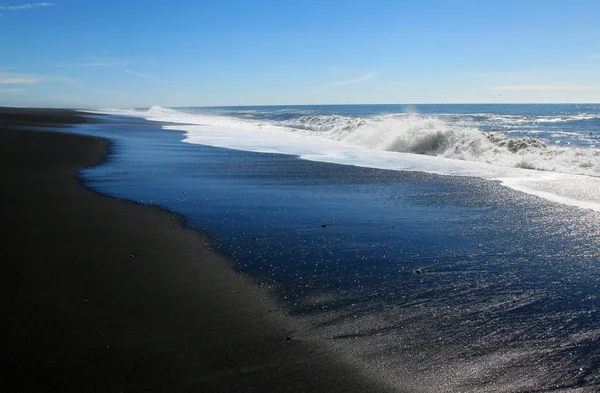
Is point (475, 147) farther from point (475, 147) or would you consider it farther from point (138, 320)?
point (138, 320)

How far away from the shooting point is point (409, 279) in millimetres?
5027

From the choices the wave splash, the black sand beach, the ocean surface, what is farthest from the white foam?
the black sand beach

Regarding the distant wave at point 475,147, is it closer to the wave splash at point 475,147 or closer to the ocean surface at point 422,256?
the wave splash at point 475,147

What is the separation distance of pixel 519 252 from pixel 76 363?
4.99 meters

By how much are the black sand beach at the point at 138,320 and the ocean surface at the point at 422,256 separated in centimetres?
→ 32

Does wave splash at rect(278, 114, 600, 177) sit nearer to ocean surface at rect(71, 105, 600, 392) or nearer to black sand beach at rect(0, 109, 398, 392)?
ocean surface at rect(71, 105, 600, 392)

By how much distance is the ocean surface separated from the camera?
3510 millimetres

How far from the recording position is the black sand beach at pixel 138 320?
10.4 ft

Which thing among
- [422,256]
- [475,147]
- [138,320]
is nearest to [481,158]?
[475,147]

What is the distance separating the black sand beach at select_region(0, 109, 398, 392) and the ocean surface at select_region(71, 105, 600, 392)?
322mm

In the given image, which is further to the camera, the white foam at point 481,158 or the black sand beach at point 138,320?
the white foam at point 481,158

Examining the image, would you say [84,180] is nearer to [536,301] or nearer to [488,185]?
[488,185]

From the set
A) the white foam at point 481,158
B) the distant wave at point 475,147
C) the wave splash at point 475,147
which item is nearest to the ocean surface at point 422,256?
the white foam at point 481,158

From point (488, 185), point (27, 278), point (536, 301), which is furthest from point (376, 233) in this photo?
point (488, 185)
